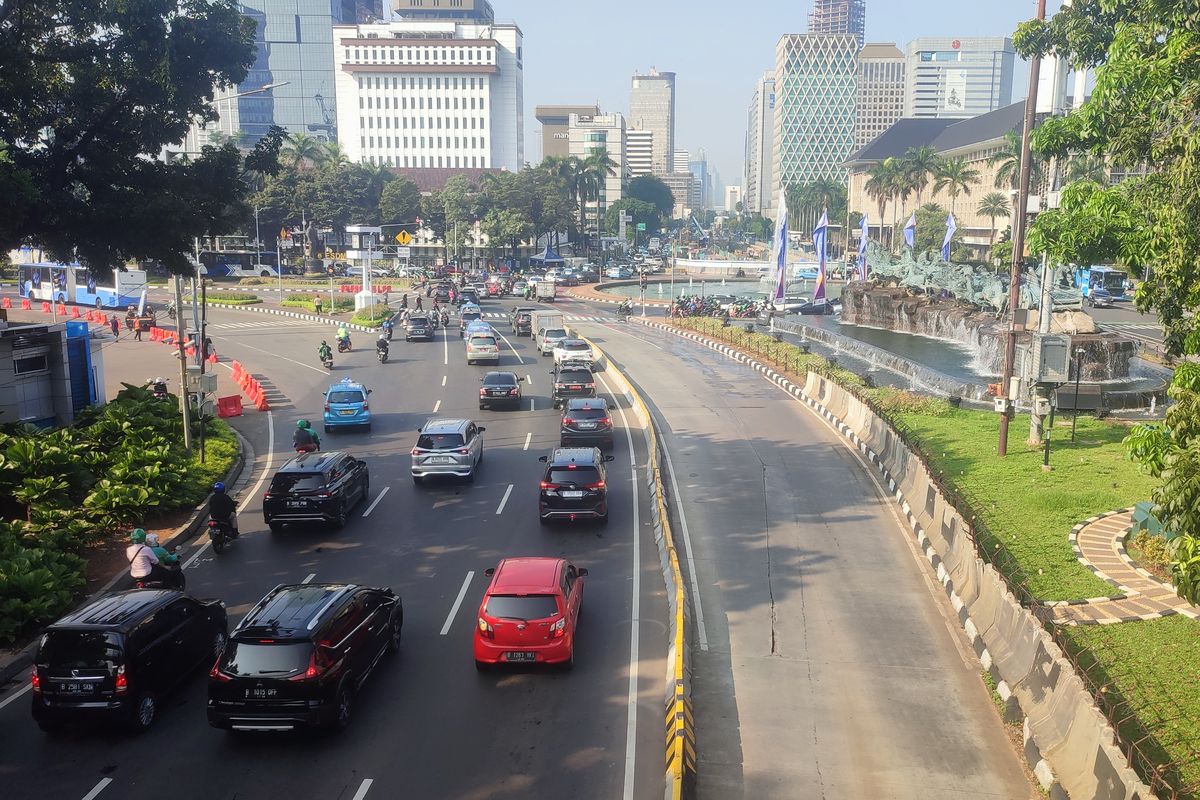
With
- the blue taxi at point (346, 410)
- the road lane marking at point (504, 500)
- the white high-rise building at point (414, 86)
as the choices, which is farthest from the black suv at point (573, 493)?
the white high-rise building at point (414, 86)

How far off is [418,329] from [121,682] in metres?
45.3

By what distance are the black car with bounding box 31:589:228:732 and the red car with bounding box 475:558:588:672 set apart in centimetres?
443

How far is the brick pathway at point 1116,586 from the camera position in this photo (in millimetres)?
15180

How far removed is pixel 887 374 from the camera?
1937 inches

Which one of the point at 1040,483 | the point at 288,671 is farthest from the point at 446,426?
the point at 1040,483

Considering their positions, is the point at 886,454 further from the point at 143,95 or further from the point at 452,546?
the point at 143,95

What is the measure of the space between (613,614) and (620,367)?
Result: 103 ft

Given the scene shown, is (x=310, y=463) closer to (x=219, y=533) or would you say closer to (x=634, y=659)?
(x=219, y=533)

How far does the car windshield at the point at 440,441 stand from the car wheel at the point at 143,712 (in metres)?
12.7

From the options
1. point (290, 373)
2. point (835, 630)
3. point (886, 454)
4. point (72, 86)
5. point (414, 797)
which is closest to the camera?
point (414, 797)

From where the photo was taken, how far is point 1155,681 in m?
12.9

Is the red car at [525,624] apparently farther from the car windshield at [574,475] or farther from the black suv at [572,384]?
the black suv at [572,384]

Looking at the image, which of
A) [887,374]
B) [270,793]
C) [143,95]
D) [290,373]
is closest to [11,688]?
[270,793]

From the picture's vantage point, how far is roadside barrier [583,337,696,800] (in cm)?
1106
